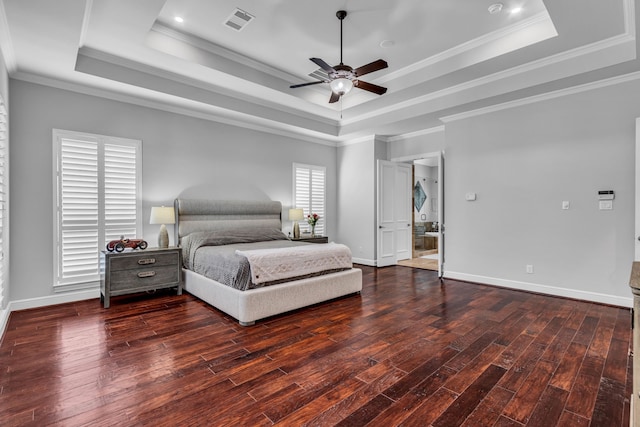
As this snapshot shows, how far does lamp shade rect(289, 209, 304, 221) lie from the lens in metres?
6.23

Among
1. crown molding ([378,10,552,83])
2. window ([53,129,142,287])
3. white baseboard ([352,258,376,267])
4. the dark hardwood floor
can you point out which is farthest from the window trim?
white baseboard ([352,258,376,267])

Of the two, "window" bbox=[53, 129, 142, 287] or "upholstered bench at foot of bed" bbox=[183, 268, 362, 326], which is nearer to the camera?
"upholstered bench at foot of bed" bbox=[183, 268, 362, 326]

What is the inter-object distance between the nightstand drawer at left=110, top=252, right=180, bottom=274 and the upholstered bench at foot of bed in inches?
12.4

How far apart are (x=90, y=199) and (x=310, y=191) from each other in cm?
396

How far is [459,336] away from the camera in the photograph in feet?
10.1

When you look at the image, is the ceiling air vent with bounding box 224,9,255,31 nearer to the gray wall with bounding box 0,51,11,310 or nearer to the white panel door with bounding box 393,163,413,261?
the gray wall with bounding box 0,51,11,310

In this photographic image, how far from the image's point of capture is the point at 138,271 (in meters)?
4.17

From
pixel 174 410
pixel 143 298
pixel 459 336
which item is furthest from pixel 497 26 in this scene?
pixel 143 298

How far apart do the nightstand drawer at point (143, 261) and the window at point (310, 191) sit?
284 centimetres

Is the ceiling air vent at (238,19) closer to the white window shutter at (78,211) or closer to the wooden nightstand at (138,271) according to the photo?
the white window shutter at (78,211)

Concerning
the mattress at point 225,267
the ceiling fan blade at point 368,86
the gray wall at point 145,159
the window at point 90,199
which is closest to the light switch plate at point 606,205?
the ceiling fan blade at point 368,86

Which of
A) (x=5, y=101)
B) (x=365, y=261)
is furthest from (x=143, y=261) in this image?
(x=365, y=261)

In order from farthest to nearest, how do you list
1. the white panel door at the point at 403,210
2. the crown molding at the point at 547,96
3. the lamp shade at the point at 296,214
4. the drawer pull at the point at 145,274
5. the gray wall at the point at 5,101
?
the white panel door at the point at 403,210 < the lamp shade at the point at 296,214 < the drawer pull at the point at 145,274 < the crown molding at the point at 547,96 < the gray wall at the point at 5,101

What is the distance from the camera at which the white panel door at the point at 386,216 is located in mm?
6812
